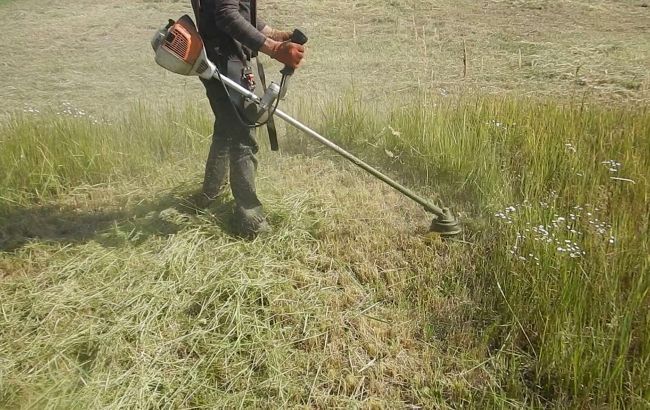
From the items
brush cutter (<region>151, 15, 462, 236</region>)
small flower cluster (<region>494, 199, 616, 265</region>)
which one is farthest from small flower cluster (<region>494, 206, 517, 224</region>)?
brush cutter (<region>151, 15, 462, 236</region>)

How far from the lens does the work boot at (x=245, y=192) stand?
299 centimetres

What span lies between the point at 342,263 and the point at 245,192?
0.67 meters

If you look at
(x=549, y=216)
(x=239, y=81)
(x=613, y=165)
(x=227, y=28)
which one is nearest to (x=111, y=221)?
(x=239, y=81)

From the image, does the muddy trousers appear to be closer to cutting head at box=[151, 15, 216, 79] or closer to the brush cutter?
the brush cutter

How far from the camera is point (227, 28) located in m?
2.62

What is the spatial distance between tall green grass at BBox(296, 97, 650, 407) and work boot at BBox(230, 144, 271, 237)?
3.88 ft

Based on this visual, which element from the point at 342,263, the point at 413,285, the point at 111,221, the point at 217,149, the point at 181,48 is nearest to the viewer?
the point at 181,48

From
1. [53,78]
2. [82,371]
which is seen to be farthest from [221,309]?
[53,78]

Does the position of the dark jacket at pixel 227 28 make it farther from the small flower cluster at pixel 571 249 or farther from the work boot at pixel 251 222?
the small flower cluster at pixel 571 249

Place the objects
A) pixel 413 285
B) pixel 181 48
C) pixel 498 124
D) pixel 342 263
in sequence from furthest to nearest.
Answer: pixel 498 124 < pixel 342 263 < pixel 413 285 < pixel 181 48

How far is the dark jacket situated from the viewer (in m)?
2.60

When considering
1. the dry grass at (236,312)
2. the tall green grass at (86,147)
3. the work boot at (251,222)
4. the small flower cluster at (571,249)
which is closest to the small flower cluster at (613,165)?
the small flower cluster at (571,249)

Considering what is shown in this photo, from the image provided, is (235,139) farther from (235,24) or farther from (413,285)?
(413,285)

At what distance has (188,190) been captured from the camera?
357 cm
